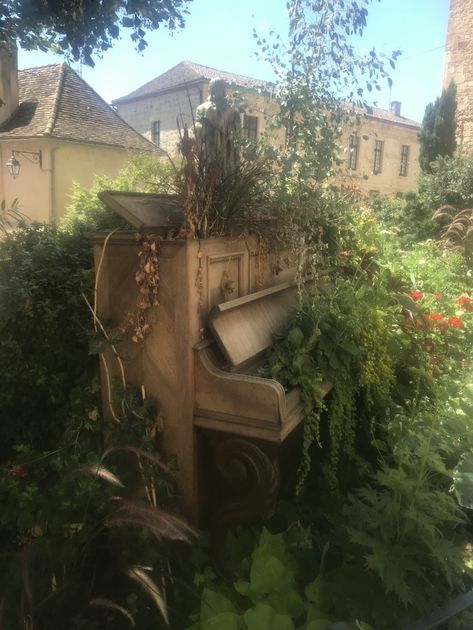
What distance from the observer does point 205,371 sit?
211cm

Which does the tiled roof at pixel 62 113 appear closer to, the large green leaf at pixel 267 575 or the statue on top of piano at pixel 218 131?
the statue on top of piano at pixel 218 131

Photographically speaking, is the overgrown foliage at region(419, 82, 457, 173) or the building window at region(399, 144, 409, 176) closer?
the overgrown foliage at region(419, 82, 457, 173)

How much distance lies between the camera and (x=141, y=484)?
96.0 inches

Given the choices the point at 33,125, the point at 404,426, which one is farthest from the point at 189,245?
the point at 33,125

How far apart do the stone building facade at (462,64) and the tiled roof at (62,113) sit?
38.8 feet

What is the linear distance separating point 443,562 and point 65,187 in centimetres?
1544

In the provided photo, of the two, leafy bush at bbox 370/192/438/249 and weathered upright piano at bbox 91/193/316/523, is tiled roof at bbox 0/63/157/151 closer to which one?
leafy bush at bbox 370/192/438/249

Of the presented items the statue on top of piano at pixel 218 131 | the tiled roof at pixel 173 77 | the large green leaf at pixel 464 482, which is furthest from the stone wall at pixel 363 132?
the large green leaf at pixel 464 482

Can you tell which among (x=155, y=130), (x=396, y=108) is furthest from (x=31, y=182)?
(x=396, y=108)

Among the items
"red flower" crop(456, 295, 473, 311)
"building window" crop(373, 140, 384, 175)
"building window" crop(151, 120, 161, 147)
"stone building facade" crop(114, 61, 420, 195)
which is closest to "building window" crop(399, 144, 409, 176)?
"stone building facade" crop(114, 61, 420, 195)

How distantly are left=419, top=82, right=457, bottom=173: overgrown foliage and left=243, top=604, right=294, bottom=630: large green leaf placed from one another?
60.7ft

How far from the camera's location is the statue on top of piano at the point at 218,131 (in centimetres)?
233

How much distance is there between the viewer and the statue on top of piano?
2334mm

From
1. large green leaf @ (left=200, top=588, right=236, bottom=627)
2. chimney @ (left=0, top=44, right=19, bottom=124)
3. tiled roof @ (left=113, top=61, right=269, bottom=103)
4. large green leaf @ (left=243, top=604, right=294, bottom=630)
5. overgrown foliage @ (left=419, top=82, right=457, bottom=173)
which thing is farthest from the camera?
tiled roof @ (left=113, top=61, right=269, bottom=103)
